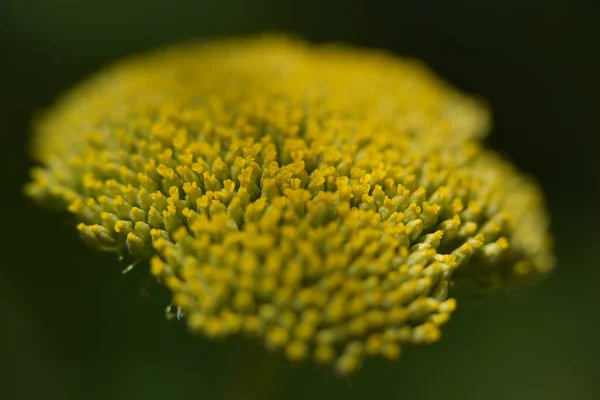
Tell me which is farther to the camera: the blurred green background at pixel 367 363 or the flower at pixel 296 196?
the blurred green background at pixel 367 363

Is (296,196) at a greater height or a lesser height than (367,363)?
greater

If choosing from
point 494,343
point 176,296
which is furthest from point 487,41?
point 176,296

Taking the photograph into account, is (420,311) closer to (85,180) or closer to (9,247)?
(85,180)

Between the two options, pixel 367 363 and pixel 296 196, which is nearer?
pixel 296 196

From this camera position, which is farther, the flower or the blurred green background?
the blurred green background
